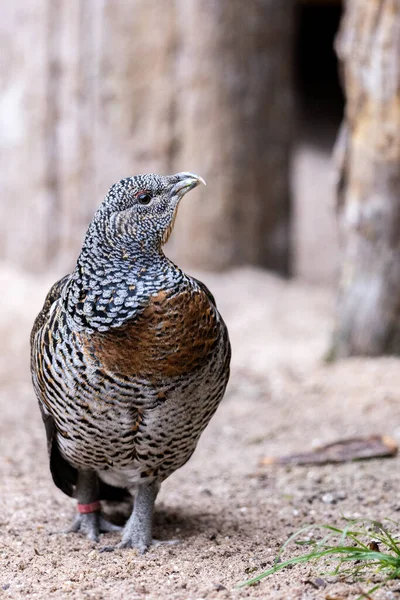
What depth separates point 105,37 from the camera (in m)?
9.00

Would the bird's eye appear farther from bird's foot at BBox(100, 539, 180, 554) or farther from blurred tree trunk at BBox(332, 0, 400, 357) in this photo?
blurred tree trunk at BBox(332, 0, 400, 357)

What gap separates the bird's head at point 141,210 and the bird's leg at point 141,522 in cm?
115

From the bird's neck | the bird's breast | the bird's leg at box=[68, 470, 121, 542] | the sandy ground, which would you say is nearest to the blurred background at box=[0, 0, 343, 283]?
the sandy ground

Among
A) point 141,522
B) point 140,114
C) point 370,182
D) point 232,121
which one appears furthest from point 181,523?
point 232,121

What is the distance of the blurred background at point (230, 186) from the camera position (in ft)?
20.9

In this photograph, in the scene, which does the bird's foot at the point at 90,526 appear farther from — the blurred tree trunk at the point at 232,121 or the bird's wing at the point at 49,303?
the blurred tree trunk at the point at 232,121

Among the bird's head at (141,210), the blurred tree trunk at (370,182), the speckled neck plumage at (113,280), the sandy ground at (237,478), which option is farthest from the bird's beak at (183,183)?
the blurred tree trunk at (370,182)

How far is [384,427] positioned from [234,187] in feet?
14.3

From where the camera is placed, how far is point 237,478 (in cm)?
509

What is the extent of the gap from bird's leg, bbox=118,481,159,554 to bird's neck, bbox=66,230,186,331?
36.6 inches

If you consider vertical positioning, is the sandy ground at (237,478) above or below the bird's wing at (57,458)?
below

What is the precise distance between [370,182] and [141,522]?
12.9ft

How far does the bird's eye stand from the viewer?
136 inches

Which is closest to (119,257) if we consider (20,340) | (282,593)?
(282,593)
